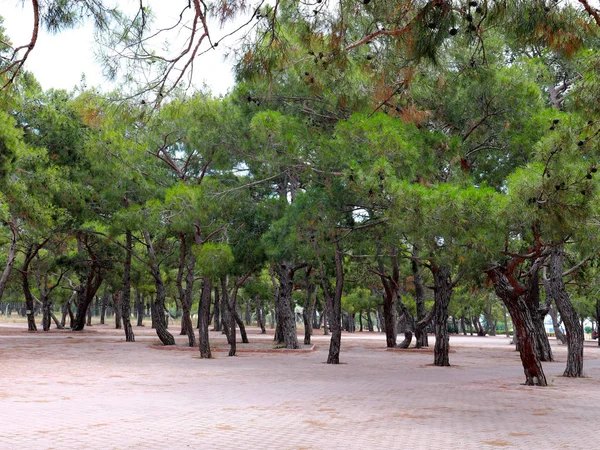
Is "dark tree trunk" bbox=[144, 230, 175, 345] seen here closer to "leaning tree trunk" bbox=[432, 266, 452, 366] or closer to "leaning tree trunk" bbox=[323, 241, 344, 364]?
"leaning tree trunk" bbox=[323, 241, 344, 364]

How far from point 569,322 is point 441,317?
13.3ft

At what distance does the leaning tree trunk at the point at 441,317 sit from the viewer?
1774cm

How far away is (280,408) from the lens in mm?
8430

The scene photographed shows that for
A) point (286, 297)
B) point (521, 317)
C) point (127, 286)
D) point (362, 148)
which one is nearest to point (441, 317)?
point (521, 317)

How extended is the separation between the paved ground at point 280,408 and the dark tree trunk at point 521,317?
53cm

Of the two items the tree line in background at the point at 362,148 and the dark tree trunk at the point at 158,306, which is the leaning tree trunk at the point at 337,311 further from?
the dark tree trunk at the point at 158,306

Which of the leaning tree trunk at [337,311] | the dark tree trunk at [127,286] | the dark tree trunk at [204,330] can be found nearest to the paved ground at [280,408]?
the leaning tree trunk at [337,311]

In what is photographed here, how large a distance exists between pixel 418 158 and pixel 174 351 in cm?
1275

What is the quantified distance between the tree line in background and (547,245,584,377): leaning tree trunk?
5 cm

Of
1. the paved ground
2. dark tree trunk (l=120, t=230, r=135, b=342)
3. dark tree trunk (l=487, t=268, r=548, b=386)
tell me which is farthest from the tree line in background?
the paved ground

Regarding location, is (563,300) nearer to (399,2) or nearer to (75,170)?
(399,2)

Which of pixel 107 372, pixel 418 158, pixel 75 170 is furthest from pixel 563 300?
pixel 75 170

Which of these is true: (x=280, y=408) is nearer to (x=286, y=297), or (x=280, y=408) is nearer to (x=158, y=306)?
(x=286, y=297)

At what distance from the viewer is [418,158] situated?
12.0 m
